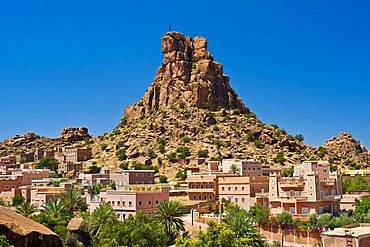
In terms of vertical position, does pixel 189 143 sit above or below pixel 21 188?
above

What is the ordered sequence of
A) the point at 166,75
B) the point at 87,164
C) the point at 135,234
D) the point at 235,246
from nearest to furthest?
the point at 235,246 < the point at 135,234 < the point at 87,164 < the point at 166,75

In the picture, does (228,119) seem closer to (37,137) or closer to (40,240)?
(37,137)

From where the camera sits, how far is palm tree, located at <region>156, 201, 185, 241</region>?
150 feet

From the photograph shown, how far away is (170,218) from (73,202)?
13980 millimetres

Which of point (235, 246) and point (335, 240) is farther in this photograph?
point (235, 246)

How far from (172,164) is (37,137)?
5951 centimetres

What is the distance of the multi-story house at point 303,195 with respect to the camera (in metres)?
51.5

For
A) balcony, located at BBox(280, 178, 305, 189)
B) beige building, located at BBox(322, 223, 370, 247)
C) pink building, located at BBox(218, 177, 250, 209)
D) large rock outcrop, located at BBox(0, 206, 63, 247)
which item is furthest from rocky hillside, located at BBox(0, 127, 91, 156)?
beige building, located at BBox(322, 223, 370, 247)

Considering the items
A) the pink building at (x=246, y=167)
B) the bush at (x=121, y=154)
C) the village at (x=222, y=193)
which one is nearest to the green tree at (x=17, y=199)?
the village at (x=222, y=193)

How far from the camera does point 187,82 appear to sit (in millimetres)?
115562

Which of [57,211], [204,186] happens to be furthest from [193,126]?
[57,211]

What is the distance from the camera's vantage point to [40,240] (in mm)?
23062

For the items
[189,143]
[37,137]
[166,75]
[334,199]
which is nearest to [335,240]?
[334,199]

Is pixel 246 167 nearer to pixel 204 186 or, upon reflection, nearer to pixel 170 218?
pixel 204 186
